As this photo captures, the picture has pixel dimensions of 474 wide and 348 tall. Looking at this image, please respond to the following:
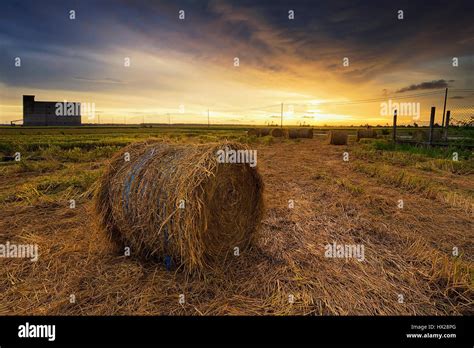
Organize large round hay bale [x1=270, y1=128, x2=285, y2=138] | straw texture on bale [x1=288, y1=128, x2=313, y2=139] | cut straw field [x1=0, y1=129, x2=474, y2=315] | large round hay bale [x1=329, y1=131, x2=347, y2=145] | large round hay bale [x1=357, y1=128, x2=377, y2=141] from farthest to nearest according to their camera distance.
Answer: large round hay bale [x1=270, y1=128, x2=285, y2=138] → straw texture on bale [x1=288, y1=128, x2=313, y2=139] → large round hay bale [x1=357, y1=128, x2=377, y2=141] → large round hay bale [x1=329, y1=131, x2=347, y2=145] → cut straw field [x1=0, y1=129, x2=474, y2=315]

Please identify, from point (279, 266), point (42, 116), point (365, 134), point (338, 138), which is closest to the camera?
point (279, 266)

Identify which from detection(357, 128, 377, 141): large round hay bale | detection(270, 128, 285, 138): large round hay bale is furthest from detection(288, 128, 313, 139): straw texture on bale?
detection(357, 128, 377, 141): large round hay bale

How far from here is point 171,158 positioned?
4.12 metres

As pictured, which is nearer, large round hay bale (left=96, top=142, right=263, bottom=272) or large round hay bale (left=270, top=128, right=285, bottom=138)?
large round hay bale (left=96, top=142, right=263, bottom=272)

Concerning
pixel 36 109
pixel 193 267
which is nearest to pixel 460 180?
pixel 193 267

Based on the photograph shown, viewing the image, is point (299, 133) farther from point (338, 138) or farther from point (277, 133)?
point (338, 138)

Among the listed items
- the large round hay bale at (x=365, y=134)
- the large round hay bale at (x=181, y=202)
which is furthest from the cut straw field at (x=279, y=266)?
the large round hay bale at (x=365, y=134)

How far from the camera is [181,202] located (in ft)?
11.5

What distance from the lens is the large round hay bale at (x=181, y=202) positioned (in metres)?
3.62

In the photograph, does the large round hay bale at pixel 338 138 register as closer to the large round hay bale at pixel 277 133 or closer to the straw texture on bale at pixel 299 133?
the straw texture on bale at pixel 299 133

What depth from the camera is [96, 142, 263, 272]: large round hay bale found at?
3619 millimetres

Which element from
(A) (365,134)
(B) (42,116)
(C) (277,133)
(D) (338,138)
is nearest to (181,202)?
(D) (338,138)

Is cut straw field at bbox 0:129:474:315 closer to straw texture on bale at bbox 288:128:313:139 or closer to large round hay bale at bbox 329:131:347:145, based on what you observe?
large round hay bale at bbox 329:131:347:145
